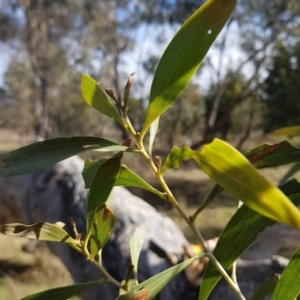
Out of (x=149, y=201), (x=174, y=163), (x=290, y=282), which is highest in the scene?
Result: (x=174, y=163)

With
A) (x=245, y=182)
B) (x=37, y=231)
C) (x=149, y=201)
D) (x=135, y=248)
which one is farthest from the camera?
(x=149, y=201)

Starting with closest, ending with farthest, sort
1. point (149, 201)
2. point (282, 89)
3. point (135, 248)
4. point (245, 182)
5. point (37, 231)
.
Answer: point (245, 182) < point (37, 231) < point (135, 248) < point (149, 201) < point (282, 89)

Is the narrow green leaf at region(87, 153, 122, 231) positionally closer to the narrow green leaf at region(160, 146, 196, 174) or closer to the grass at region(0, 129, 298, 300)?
the narrow green leaf at region(160, 146, 196, 174)

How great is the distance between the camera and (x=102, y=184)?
30 cm

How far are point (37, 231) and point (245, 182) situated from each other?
0.59 feet

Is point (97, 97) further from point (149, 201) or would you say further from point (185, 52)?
point (149, 201)

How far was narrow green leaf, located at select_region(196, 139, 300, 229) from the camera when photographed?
7.6 inches

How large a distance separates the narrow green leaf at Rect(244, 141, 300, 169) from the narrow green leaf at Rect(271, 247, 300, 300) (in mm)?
82

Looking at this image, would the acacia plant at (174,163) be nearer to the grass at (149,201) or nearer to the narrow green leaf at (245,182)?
the narrow green leaf at (245,182)

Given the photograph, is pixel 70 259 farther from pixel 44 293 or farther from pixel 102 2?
pixel 102 2

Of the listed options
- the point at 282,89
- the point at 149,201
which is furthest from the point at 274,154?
the point at 282,89

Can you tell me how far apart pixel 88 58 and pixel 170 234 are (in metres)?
7.63

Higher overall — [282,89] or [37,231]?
[282,89]

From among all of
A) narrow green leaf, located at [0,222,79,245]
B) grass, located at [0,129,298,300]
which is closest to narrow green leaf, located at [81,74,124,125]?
narrow green leaf, located at [0,222,79,245]
